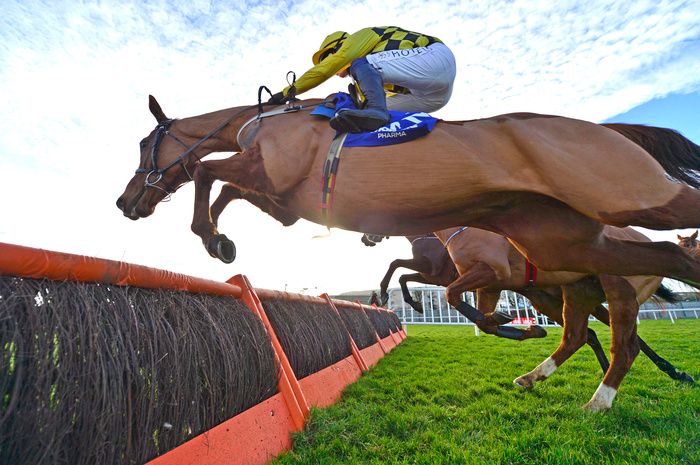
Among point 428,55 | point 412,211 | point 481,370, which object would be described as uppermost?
point 428,55

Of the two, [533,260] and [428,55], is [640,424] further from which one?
[428,55]

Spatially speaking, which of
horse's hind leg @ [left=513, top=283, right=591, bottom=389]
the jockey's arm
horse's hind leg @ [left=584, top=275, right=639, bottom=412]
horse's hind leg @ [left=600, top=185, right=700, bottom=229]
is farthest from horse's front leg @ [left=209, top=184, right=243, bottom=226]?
horse's hind leg @ [left=513, top=283, right=591, bottom=389]

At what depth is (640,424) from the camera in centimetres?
287

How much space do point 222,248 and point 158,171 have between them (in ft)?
2.85

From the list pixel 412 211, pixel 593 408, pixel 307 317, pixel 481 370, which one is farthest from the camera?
pixel 481 370

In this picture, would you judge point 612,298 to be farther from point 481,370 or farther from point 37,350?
point 37,350

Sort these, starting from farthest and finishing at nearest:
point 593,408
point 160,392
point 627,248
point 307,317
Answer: point 307,317
point 593,408
point 627,248
point 160,392

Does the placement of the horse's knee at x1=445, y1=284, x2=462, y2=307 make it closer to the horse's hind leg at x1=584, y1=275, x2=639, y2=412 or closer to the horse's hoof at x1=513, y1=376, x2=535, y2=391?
the horse's hoof at x1=513, y1=376, x2=535, y2=391

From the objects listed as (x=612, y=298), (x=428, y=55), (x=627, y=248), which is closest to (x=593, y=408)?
(x=612, y=298)

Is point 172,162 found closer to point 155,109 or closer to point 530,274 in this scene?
point 155,109

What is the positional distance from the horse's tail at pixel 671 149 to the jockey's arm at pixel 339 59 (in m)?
1.61

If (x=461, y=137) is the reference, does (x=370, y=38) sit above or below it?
above

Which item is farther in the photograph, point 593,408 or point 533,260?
point 593,408

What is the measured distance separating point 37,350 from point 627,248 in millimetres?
2779
